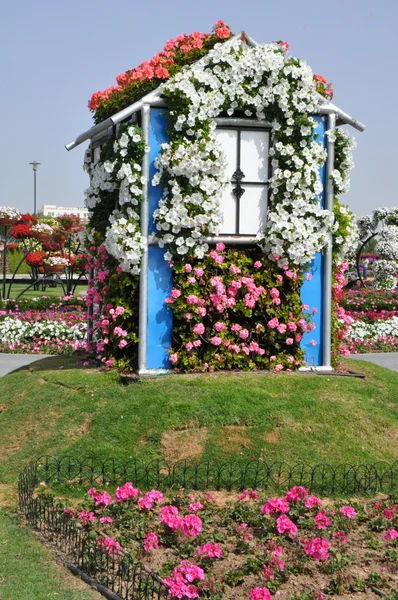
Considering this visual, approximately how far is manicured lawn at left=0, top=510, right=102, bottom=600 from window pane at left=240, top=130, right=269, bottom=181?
15.6ft

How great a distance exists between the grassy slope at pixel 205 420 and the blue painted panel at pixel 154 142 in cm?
192

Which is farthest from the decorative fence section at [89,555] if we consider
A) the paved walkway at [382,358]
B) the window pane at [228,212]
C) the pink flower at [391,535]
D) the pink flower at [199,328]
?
the paved walkway at [382,358]

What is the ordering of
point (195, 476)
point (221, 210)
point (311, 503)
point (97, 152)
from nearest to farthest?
1. point (311, 503)
2. point (195, 476)
3. point (221, 210)
4. point (97, 152)

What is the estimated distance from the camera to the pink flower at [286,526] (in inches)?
235

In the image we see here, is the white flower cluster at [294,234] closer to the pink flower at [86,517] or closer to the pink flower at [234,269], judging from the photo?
the pink flower at [234,269]

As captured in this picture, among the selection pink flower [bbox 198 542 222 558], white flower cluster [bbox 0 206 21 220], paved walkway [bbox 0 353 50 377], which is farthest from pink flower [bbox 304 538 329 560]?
white flower cluster [bbox 0 206 21 220]

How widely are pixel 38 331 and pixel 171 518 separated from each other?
11.0 m

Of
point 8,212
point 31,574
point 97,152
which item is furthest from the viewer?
point 8,212

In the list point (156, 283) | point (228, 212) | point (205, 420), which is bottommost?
point (205, 420)

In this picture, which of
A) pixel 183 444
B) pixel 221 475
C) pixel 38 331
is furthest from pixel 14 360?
pixel 221 475

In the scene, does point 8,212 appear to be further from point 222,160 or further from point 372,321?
point 222,160

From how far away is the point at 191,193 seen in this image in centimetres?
884

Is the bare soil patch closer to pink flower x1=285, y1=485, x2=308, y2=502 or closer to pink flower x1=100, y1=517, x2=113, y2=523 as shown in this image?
pink flower x1=285, y1=485, x2=308, y2=502

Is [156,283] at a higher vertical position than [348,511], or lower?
higher
